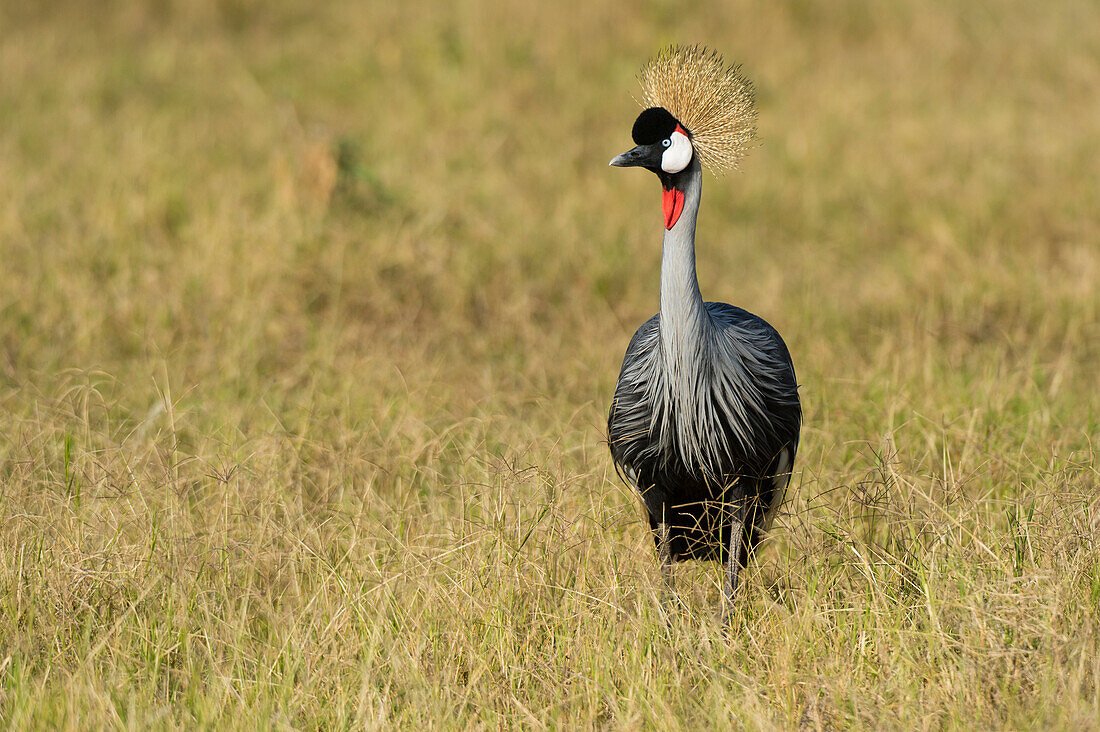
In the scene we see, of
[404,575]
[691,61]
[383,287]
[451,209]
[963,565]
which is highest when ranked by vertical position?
[691,61]

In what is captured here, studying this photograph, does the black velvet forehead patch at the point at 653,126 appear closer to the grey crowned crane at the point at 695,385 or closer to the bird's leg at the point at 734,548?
the grey crowned crane at the point at 695,385

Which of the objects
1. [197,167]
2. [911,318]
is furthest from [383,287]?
[911,318]

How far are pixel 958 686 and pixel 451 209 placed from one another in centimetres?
475

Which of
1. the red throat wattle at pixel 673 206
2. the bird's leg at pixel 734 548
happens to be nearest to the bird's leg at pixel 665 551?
the bird's leg at pixel 734 548

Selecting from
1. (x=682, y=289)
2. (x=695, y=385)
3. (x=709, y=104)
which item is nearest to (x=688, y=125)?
(x=709, y=104)

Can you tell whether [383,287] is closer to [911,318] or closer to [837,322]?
[837,322]

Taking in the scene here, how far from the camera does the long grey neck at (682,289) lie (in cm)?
281

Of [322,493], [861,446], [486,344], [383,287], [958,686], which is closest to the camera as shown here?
[958,686]

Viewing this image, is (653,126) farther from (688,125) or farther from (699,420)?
(699,420)

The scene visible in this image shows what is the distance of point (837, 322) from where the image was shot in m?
5.38

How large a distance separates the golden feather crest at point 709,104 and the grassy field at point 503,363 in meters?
1.02

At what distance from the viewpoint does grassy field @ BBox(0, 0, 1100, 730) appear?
8.42 ft

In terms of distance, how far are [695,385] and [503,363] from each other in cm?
217

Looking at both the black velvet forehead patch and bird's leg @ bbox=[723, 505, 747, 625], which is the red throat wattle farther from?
bird's leg @ bbox=[723, 505, 747, 625]
